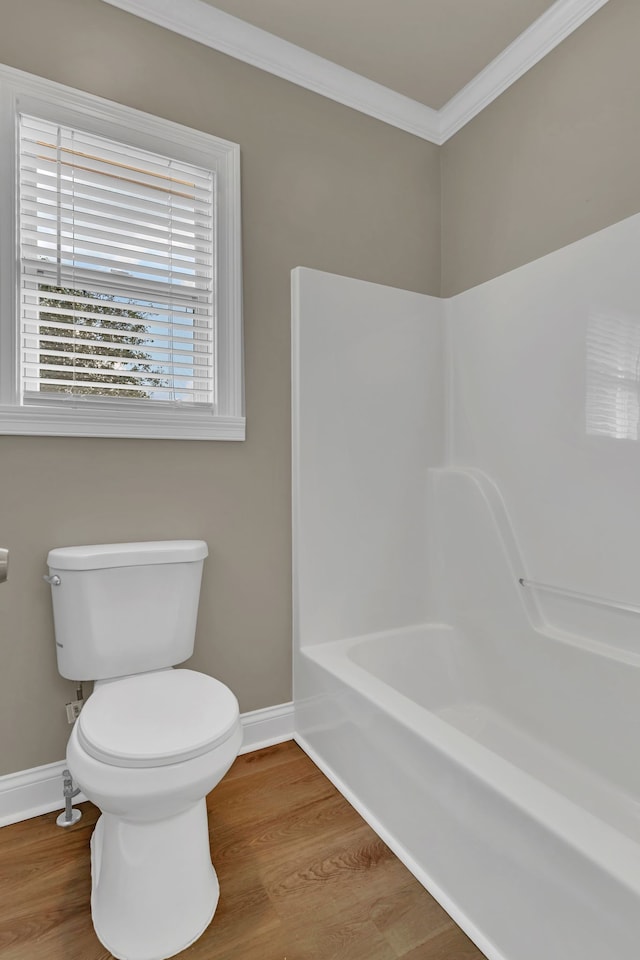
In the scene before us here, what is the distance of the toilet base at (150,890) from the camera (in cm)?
117

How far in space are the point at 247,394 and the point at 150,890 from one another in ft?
4.86

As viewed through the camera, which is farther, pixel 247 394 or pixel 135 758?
pixel 247 394

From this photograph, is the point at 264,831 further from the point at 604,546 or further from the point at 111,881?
the point at 604,546

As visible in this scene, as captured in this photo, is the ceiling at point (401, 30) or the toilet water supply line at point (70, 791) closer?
the toilet water supply line at point (70, 791)

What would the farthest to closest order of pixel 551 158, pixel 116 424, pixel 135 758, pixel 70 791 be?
1. pixel 551 158
2. pixel 116 424
3. pixel 70 791
4. pixel 135 758

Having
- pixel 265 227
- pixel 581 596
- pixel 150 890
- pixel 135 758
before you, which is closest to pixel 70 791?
pixel 150 890

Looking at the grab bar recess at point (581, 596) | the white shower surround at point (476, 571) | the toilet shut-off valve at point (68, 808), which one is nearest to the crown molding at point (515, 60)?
the white shower surround at point (476, 571)

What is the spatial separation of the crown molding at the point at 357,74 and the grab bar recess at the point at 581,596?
199 cm

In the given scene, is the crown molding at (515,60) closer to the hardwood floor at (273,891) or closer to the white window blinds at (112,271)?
the white window blinds at (112,271)

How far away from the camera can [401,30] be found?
1966 mm

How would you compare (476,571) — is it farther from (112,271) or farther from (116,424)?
(112,271)

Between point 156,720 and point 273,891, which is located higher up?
point 156,720

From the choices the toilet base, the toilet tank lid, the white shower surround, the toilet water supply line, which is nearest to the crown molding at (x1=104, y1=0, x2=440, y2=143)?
the white shower surround

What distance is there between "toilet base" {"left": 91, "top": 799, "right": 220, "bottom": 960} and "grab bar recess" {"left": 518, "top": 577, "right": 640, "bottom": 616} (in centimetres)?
133
